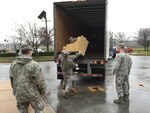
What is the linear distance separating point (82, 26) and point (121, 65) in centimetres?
656

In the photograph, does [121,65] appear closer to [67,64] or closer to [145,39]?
[67,64]

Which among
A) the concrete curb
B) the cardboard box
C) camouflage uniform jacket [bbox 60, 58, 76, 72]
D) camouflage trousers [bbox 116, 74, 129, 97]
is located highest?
the cardboard box

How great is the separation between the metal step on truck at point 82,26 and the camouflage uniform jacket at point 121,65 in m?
2.61

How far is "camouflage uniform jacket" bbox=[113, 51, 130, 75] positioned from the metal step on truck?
2.61m

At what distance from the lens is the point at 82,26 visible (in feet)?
43.5

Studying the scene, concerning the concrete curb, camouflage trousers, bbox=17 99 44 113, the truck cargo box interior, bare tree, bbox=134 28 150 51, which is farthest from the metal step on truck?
bare tree, bbox=134 28 150 51

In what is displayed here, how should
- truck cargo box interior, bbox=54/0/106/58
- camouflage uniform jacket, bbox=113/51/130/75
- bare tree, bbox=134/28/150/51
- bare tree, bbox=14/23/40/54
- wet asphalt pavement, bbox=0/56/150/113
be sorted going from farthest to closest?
bare tree, bbox=134/28/150/51
bare tree, bbox=14/23/40/54
truck cargo box interior, bbox=54/0/106/58
camouflage uniform jacket, bbox=113/51/130/75
wet asphalt pavement, bbox=0/56/150/113

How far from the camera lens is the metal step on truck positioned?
9773 mm

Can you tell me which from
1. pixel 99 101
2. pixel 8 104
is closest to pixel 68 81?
pixel 99 101

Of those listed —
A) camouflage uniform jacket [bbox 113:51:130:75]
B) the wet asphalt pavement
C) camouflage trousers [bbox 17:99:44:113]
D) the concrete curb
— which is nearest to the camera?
camouflage trousers [bbox 17:99:44:113]

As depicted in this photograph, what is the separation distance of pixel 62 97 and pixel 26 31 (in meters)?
31.1

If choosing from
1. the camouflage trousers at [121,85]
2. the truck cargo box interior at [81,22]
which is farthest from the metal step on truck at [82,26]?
the camouflage trousers at [121,85]

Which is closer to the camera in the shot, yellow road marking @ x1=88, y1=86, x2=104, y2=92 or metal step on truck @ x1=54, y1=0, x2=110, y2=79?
yellow road marking @ x1=88, y1=86, x2=104, y2=92

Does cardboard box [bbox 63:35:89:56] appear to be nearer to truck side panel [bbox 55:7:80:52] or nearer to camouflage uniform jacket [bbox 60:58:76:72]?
truck side panel [bbox 55:7:80:52]
